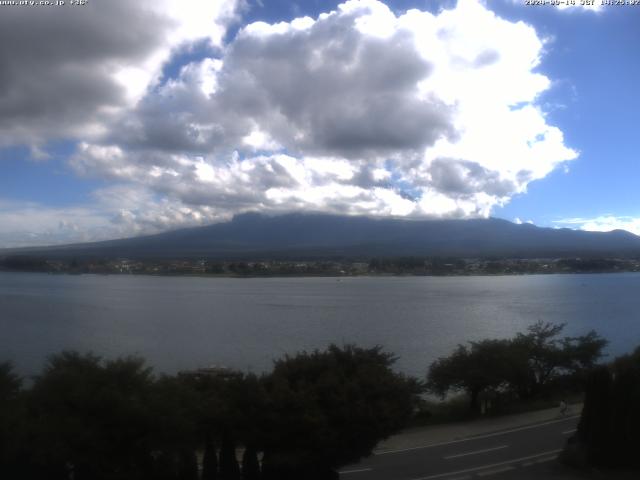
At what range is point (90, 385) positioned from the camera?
813 centimetres

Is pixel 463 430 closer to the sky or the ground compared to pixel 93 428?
closer to the ground

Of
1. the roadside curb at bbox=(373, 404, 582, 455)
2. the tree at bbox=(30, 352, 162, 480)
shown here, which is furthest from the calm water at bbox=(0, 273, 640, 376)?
the tree at bbox=(30, 352, 162, 480)

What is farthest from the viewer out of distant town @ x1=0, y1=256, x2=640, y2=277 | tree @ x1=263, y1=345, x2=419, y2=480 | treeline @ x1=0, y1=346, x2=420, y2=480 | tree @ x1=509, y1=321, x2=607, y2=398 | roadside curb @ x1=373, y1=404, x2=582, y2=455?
distant town @ x1=0, y1=256, x2=640, y2=277

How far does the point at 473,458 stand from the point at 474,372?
21.6ft

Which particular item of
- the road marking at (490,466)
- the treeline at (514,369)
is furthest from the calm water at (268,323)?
the road marking at (490,466)

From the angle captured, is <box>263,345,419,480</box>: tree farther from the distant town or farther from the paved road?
the distant town

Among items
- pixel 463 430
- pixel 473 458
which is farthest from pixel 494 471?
pixel 463 430

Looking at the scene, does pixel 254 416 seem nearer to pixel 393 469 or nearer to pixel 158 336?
pixel 393 469

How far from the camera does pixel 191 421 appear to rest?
8344 millimetres

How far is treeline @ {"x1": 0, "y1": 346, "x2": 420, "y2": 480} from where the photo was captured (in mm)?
7867

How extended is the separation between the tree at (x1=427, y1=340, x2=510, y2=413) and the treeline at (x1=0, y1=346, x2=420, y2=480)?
8.71 m

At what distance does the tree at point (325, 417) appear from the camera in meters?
8.57

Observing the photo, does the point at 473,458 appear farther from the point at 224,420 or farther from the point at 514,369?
the point at 514,369

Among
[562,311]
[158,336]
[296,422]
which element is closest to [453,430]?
[296,422]
